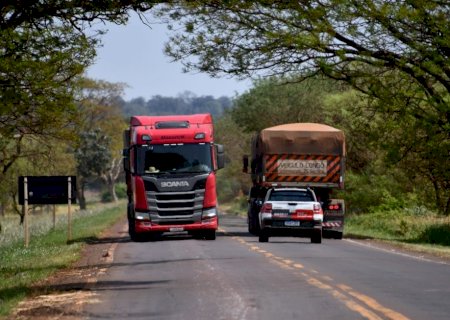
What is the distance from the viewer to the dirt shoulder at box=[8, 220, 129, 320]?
44.7ft

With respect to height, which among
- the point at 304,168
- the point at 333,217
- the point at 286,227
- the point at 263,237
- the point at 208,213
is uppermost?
the point at 304,168

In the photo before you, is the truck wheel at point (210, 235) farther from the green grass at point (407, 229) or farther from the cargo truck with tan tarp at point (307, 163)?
the green grass at point (407, 229)

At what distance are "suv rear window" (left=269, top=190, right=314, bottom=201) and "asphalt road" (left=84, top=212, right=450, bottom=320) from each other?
5779 millimetres

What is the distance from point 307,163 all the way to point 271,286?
21.0 metres

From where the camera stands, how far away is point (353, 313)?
12.6 m

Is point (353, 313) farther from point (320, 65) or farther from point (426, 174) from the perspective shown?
point (426, 174)

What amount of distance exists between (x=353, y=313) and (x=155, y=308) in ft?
8.41

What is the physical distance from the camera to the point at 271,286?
16.4m

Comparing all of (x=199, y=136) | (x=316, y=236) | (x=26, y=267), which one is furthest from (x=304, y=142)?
(x=26, y=267)

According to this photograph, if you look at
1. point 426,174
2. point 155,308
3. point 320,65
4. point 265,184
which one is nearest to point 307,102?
point 426,174

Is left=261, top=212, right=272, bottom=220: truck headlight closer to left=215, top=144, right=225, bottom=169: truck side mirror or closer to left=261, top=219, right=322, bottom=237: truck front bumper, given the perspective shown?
left=261, top=219, right=322, bottom=237: truck front bumper

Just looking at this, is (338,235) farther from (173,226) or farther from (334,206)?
(173,226)

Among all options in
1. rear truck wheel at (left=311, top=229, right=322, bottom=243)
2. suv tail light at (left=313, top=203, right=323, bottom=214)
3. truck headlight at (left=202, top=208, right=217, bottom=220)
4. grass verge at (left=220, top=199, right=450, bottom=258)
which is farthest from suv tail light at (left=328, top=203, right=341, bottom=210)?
truck headlight at (left=202, top=208, right=217, bottom=220)

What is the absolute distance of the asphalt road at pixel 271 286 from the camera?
13047 millimetres
